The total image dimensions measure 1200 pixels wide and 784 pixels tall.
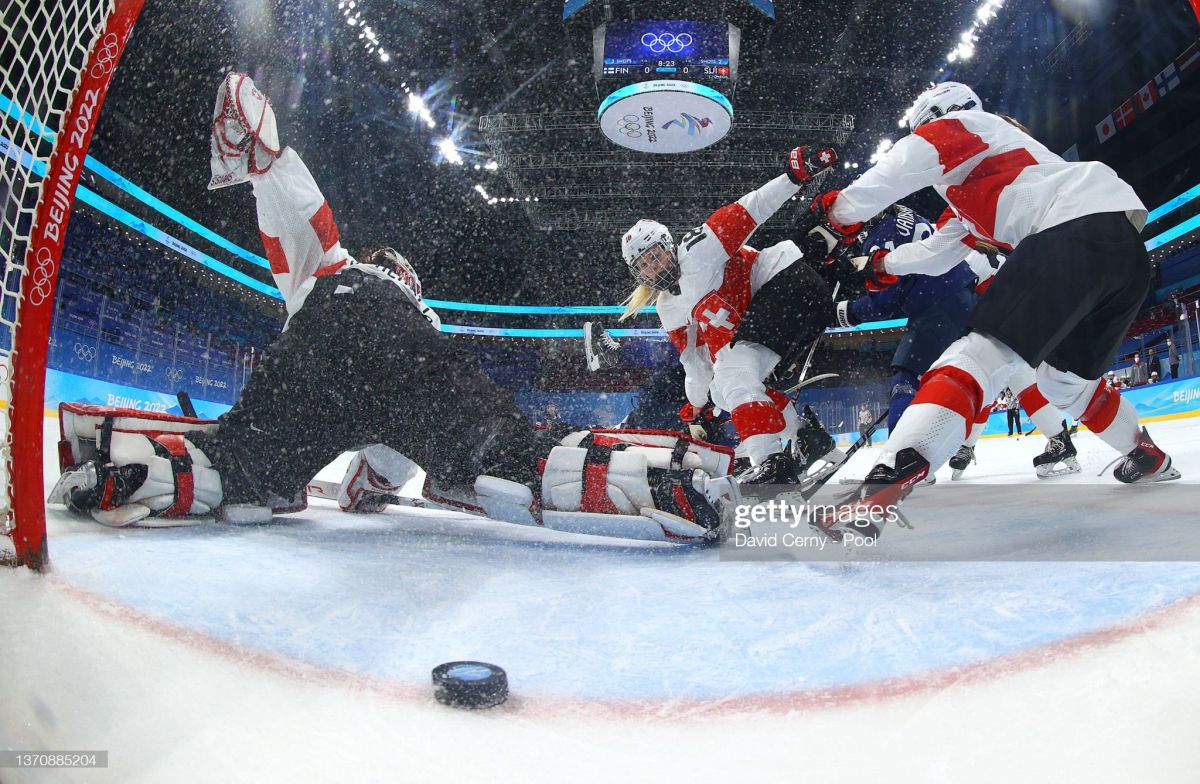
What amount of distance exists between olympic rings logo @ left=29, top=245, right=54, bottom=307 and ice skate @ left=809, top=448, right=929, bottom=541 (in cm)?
137

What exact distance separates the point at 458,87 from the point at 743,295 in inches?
316

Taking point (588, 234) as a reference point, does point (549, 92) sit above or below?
above

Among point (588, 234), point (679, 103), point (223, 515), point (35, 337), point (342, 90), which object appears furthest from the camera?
point (588, 234)

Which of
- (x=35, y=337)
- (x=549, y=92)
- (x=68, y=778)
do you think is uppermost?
(x=549, y=92)

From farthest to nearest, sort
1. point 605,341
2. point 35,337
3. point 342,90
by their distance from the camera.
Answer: point 342,90, point 605,341, point 35,337

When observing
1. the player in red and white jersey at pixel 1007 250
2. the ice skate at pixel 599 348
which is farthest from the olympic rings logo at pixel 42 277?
the ice skate at pixel 599 348

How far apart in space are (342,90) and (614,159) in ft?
12.6

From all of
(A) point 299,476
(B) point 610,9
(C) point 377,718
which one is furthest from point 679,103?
(C) point 377,718

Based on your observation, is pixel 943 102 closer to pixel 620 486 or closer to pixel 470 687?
pixel 620 486

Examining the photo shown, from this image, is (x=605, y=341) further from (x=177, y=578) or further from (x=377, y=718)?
(x=377, y=718)

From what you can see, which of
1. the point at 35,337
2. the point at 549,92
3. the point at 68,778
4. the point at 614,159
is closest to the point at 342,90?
the point at 549,92

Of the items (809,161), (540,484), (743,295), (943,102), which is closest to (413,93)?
(743,295)

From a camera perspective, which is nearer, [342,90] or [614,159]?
[342,90]

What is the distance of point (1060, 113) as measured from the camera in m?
5.88
